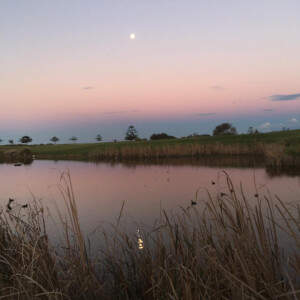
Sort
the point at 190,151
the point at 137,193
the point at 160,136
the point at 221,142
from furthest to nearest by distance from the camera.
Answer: the point at 160,136 < the point at 221,142 < the point at 190,151 < the point at 137,193

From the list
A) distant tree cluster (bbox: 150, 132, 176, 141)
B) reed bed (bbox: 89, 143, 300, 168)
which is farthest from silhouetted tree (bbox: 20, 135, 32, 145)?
reed bed (bbox: 89, 143, 300, 168)

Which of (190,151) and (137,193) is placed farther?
(190,151)

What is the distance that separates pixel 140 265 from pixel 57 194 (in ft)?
36.2

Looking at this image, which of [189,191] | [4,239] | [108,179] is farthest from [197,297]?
[108,179]

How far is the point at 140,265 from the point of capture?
3826mm

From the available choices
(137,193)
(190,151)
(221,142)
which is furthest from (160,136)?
(137,193)

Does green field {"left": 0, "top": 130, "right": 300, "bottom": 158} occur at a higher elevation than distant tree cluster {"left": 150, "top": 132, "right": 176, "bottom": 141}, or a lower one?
lower

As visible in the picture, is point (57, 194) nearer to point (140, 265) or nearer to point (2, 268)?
point (2, 268)

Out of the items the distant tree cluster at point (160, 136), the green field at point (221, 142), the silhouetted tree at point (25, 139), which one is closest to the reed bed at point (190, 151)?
the green field at point (221, 142)

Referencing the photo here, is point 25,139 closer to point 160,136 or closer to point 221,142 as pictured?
point 160,136

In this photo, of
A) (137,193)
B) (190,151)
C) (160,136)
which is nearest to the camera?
(137,193)

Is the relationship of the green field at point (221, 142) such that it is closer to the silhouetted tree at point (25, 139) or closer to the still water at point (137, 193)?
the still water at point (137, 193)

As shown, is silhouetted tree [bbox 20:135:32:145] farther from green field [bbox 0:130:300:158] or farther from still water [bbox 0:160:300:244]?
still water [bbox 0:160:300:244]

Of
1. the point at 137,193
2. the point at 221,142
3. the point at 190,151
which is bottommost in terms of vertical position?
the point at 137,193
